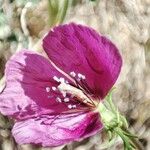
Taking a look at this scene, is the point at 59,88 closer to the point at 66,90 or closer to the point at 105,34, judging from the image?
the point at 66,90

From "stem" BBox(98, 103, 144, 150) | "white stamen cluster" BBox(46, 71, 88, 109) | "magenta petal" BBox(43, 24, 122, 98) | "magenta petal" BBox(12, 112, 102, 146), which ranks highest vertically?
"magenta petal" BBox(43, 24, 122, 98)

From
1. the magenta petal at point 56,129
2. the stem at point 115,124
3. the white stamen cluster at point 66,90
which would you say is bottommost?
the magenta petal at point 56,129

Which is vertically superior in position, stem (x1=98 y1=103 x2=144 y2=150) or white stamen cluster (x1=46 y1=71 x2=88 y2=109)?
white stamen cluster (x1=46 y1=71 x2=88 y2=109)

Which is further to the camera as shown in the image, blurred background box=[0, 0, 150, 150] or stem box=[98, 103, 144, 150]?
blurred background box=[0, 0, 150, 150]

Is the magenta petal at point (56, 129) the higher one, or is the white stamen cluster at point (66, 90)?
the white stamen cluster at point (66, 90)

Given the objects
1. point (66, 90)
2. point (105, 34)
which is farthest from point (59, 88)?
point (105, 34)
